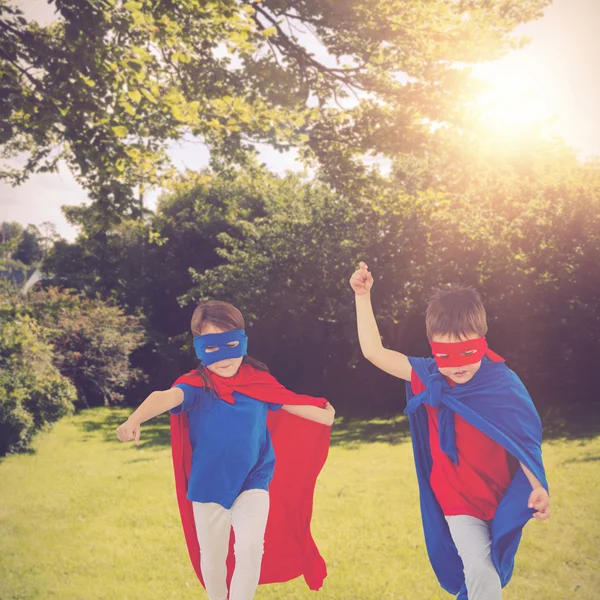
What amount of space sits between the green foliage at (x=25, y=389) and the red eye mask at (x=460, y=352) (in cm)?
1117

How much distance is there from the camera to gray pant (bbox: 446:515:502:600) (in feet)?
9.87

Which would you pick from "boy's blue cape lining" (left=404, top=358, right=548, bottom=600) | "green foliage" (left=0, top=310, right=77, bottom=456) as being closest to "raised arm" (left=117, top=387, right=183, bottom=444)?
"boy's blue cape lining" (left=404, top=358, right=548, bottom=600)

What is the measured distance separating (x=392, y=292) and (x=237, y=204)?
956 cm

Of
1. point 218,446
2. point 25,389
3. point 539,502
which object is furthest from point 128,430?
point 25,389

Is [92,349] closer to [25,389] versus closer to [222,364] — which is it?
[25,389]

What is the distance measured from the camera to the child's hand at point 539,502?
2.92 metres

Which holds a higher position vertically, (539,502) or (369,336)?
(369,336)

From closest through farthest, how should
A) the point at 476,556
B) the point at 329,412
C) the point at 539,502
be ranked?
the point at 539,502 < the point at 476,556 < the point at 329,412

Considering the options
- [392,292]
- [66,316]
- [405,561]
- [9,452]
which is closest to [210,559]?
[405,561]

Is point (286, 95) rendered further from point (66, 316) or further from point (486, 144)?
point (66, 316)

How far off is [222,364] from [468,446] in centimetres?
147

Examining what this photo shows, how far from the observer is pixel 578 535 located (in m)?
7.66

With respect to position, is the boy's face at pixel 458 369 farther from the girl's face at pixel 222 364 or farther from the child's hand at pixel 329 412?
the girl's face at pixel 222 364

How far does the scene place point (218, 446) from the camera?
11.6 feet
